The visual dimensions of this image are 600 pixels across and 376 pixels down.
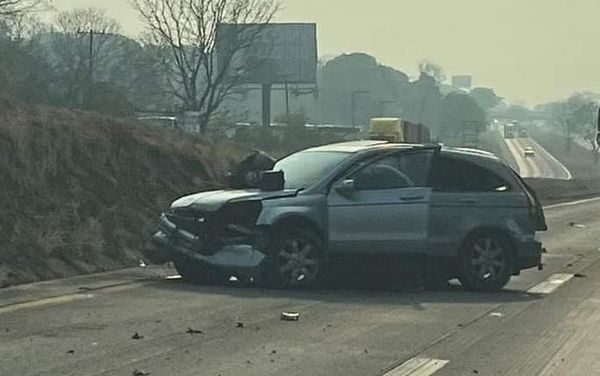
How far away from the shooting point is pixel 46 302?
13.6 meters

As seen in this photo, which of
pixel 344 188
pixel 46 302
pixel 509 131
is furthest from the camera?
pixel 509 131

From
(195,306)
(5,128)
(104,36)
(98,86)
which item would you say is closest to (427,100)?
(104,36)

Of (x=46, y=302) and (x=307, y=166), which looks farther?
(x=307, y=166)

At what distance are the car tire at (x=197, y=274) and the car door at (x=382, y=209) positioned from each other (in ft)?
4.69

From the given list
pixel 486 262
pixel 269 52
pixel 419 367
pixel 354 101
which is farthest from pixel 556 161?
pixel 419 367

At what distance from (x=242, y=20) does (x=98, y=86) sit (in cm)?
1410

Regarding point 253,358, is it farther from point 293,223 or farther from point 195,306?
point 293,223

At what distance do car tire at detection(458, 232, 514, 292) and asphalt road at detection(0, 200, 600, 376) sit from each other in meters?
0.29

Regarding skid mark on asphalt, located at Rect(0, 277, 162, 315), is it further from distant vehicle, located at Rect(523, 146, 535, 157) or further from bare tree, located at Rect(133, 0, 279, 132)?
distant vehicle, located at Rect(523, 146, 535, 157)

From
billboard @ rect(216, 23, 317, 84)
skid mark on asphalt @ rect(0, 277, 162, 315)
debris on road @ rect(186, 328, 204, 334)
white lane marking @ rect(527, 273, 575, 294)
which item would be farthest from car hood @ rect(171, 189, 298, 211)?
billboard @ rect(216, 23, 317, 84)

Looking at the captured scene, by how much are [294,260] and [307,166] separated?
4.63 feet

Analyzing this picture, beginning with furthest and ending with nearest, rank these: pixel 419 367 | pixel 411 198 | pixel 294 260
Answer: pixel 411 198 < pixel 294 260 < pixel 419 367

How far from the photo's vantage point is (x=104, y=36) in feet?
248

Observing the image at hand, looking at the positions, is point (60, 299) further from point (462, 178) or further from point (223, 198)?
point (462, 178)
